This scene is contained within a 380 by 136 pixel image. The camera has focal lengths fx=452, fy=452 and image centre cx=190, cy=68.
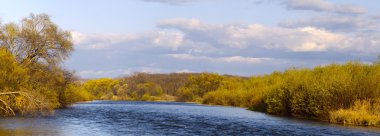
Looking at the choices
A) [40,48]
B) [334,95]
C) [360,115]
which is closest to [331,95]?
[334,95]

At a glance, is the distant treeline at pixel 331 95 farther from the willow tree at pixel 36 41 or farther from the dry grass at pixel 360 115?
the willow tree at pixel 36 41

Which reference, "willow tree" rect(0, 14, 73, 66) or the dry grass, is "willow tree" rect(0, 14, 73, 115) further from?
the dry grass

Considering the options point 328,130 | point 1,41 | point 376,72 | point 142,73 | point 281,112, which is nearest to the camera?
point 328,130

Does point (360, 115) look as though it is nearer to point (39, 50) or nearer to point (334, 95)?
point (334, 95)

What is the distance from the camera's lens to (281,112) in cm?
6012

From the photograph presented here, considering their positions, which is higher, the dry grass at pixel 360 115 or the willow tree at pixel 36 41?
the willow tree at pixel 36 41

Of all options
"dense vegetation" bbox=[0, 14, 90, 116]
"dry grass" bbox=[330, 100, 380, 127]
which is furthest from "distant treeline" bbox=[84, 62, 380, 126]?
"dense vegetation" bbox=[0, 14, 90, 116]

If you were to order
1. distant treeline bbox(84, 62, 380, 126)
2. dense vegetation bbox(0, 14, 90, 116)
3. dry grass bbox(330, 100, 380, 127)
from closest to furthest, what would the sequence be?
dry grass bbox(330, 100, 380, 127)
distant treeline bbox(84, 62, 380, 126)
dense vegetation bbox(0, 14, 90, 116)

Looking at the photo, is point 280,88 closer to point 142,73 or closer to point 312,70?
point 312,70

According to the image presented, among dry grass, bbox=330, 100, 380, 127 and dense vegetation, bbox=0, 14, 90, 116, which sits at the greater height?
dense vegetation, bbox=0, 14, 90, 116

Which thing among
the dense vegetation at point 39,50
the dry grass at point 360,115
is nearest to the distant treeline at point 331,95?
the dry grass at point 360,115

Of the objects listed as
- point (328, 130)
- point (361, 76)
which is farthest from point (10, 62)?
point (361, 76)

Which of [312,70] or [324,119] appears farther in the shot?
[312,70]

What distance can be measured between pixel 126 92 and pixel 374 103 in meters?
132
